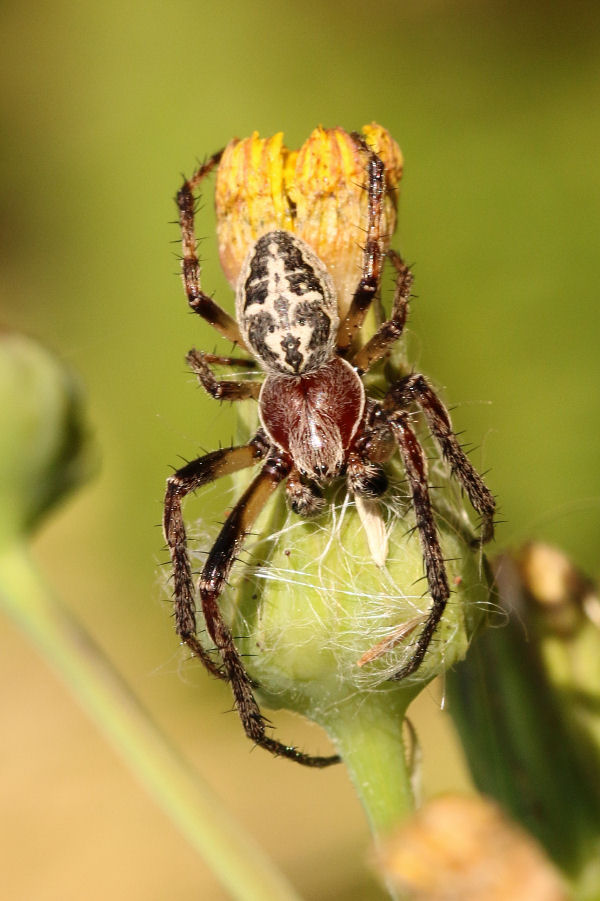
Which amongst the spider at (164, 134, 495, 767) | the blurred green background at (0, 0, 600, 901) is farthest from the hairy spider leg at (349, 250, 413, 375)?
the blurred green background at (0, 0, 600, 901)

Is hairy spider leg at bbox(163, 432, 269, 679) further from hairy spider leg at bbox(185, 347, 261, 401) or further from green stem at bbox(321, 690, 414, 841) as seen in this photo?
green stem at bbox(321, 690, 414, 841)

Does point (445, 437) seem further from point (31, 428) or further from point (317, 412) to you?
→ point (31, 428)

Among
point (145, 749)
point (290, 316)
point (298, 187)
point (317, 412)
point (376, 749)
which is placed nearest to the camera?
point (145, 749)

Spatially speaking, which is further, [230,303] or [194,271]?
[230,303]

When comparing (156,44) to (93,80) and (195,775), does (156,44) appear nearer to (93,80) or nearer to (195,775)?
(93,80)

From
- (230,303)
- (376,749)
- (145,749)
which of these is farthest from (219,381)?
(230,303)

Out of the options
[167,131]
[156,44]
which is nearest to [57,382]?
[167,131]

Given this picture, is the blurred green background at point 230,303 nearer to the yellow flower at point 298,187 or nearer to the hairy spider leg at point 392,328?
the hairy spider leg at point 392,328
